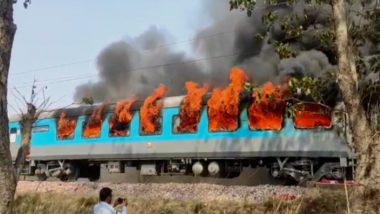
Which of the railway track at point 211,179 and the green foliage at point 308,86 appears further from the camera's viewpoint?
the railway track at point 211,179

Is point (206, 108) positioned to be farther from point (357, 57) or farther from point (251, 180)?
point (357, 57)

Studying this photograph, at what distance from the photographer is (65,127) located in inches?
890

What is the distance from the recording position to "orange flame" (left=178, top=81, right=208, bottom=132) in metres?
17.8

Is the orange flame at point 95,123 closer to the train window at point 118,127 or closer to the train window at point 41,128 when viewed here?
the train window at point 118,127

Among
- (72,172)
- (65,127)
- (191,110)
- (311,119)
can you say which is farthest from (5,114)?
(72,172)

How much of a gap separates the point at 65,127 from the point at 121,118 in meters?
3.49

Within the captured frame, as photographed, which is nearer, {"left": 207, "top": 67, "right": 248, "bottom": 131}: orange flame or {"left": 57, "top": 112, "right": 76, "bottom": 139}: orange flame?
{"left": 207, "top": 67, "right": 248, "bottom": 131}: orange flame

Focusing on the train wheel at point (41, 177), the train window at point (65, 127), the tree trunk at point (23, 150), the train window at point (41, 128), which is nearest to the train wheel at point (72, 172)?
the train window at point (65, 127)

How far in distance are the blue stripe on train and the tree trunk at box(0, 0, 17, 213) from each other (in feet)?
33.4

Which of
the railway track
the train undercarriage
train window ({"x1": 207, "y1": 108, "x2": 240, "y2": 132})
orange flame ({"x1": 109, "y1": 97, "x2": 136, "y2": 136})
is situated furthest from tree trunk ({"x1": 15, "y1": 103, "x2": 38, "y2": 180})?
orange flame ({"x1": 109, "y1": 97, "x2": 136, "y2": 136})

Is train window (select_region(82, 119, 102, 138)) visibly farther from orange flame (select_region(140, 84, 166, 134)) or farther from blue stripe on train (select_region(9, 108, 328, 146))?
orange flame (select_region(140, 84, 166, 134))

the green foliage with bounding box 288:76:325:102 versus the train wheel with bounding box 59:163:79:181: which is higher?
the green foliage with bounding box 288:76:325:102

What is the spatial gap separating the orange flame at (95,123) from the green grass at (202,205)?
9477 mm

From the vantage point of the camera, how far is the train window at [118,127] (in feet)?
66.1
